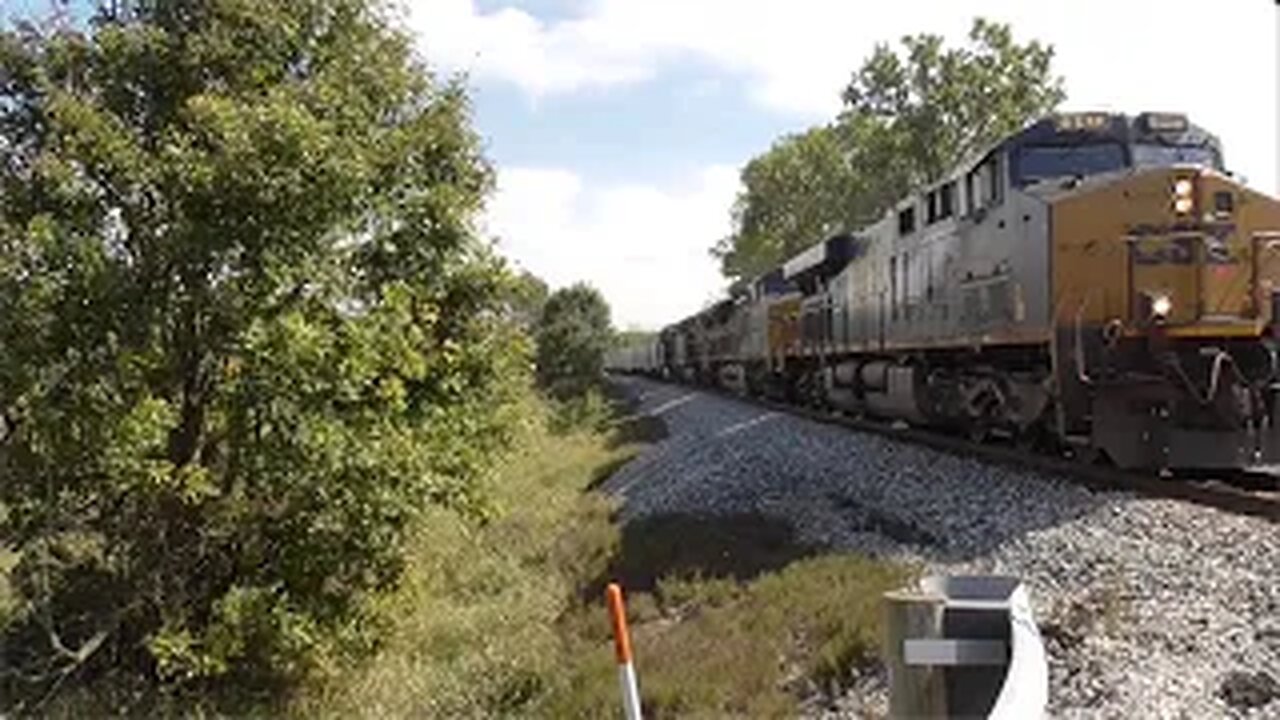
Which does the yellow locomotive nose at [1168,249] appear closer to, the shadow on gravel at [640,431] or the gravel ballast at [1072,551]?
the gravel ballast at [1072,551]

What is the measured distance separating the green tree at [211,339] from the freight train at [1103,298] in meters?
5.43

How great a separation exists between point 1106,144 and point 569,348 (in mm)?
50476

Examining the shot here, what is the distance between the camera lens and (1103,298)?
11727 millimetres

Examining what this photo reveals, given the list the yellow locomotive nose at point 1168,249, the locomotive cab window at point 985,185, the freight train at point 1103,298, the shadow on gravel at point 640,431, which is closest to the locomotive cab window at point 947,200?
the freight train at point 1103,298

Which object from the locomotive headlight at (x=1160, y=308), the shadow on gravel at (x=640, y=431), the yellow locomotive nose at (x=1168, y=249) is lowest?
the shadow on gravel at (x=640, y=431)

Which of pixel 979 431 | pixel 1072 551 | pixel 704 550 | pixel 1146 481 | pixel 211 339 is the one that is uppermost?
pixel 211 339

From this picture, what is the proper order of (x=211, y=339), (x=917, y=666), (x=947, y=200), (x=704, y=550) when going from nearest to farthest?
(x=917, y=666), (x=211, y=339), (x=704, y=550), (x=947, y=200)

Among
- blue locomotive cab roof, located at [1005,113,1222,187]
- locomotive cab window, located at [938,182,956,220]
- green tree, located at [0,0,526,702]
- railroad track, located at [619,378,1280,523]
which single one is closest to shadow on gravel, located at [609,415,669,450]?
locomotive cab window, located at [938,182,956,220]

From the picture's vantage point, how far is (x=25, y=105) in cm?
973

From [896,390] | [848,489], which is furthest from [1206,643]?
[896,390]

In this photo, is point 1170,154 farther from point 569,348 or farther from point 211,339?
point 569,348

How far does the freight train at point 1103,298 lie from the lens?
37.4ft

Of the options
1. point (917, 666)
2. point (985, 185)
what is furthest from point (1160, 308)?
point (917, 666)

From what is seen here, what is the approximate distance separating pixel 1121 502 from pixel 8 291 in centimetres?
845
